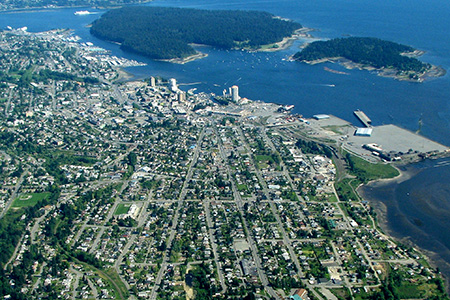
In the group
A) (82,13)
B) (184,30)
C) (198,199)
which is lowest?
(82,13)

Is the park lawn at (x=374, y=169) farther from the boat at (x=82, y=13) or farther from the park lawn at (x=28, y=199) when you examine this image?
the boat at (x=82, y=13)

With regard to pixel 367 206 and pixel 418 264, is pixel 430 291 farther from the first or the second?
pixel 367 206

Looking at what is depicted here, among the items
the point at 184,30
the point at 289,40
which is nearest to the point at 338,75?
the point at 289,40

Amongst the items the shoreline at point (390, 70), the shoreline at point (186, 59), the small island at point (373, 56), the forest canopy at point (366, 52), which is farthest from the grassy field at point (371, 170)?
the shoreline at point (186, 59)

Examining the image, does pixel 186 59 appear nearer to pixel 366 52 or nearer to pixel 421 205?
pixel 366 52

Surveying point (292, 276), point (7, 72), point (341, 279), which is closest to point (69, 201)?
point (292, 276)

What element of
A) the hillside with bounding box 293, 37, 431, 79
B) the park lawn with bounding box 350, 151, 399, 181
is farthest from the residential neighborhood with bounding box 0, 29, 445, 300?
the hillside with bounding box 293, 37, 431, 79

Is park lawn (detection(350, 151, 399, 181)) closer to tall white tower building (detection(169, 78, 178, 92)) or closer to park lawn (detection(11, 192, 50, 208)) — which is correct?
park lawn (detection(11, 192, 50, 208))
